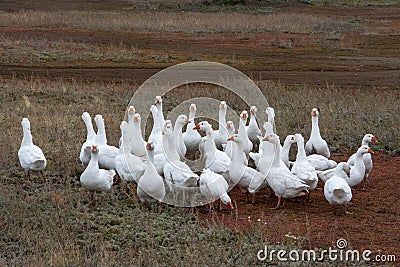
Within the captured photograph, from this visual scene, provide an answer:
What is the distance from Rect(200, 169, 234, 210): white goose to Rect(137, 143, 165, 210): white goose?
1.86 feet

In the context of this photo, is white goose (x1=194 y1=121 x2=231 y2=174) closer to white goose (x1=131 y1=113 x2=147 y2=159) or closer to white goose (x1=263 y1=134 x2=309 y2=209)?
white goose (x1=263 y1=134 x2=309 y2=209)

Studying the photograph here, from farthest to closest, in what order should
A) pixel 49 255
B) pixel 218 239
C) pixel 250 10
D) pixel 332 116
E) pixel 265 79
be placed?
pixel 250 10 < pixel 265 79 < pixel 332 116 < pixel 218 239 < pixel 49 255

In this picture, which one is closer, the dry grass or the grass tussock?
the grass tussock

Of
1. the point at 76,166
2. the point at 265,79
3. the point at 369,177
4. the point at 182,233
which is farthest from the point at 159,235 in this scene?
the point at 265,79

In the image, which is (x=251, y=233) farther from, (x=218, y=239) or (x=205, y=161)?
(x=205, y=161)

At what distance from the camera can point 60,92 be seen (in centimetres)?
1723

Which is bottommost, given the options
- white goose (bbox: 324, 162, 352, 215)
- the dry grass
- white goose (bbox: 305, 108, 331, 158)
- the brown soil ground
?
the brown soil ground

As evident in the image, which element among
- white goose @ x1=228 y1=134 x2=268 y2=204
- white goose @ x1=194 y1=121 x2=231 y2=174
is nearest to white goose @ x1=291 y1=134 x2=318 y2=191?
white goose @ x1=228 y1=134 x2=268 y2=204

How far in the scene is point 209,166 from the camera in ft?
31.3

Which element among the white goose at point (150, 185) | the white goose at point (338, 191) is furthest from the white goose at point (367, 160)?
the white goose at point (150, 185)

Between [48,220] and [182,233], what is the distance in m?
1.67

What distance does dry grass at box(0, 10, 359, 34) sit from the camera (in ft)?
119

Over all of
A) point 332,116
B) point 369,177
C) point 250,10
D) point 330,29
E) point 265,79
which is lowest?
point 369,177

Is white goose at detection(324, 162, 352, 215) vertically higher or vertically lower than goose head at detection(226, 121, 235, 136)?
lower
